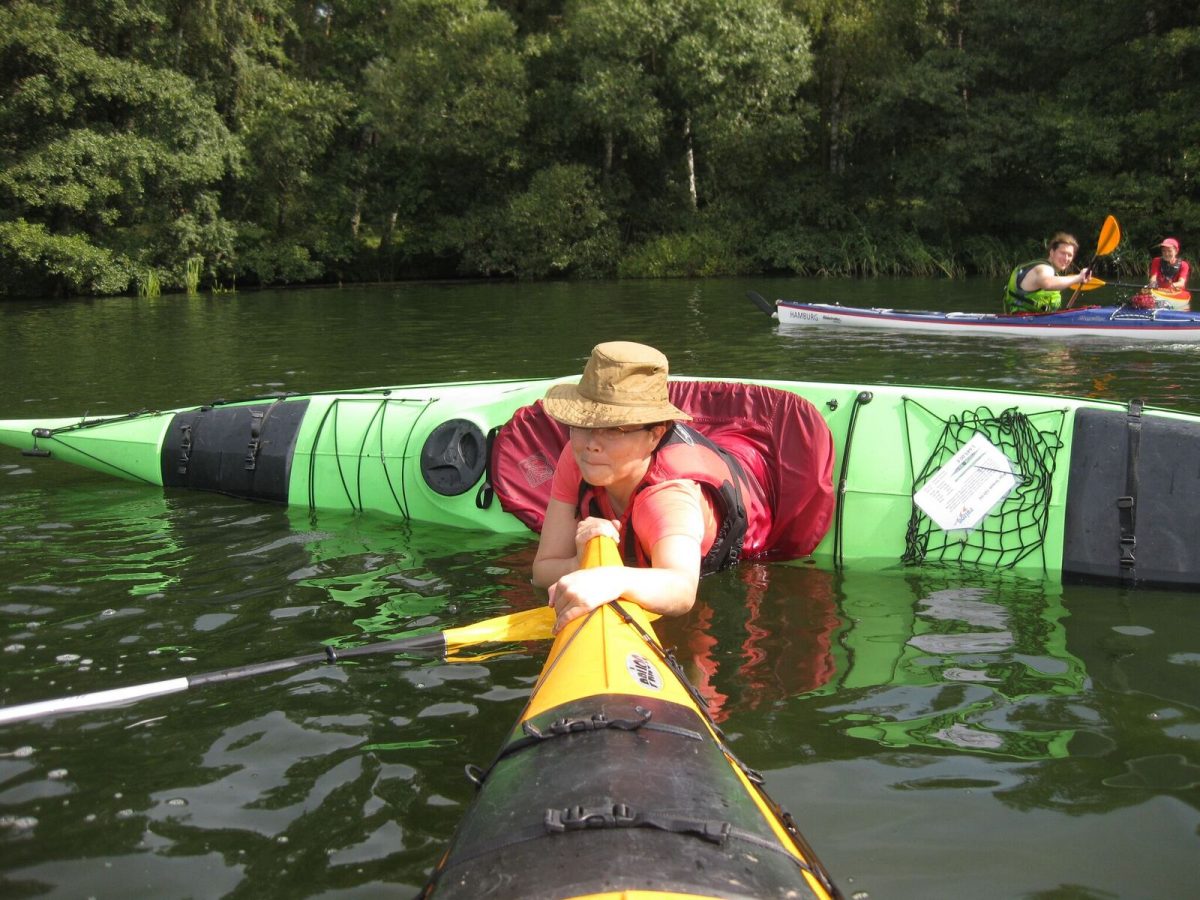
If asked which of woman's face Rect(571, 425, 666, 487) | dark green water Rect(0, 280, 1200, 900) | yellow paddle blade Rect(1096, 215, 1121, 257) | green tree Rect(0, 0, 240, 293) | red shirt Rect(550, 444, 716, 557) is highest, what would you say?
green tree Rect(0, 0, 240, 293)

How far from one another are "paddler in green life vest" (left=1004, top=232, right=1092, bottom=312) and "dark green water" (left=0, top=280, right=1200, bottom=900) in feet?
26.1

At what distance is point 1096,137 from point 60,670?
942 inches

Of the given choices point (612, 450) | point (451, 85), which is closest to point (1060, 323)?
point (612, 450)

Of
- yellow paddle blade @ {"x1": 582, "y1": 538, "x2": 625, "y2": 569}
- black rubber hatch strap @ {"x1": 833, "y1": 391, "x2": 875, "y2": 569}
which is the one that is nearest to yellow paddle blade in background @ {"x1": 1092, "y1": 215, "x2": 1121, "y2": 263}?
black rubber hatch strap @ {"x1": 833, "y1": 391, "x2": 875, "y2": 569}

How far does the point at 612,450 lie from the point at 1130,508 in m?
2.26

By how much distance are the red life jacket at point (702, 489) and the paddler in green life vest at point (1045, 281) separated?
876 centimetres

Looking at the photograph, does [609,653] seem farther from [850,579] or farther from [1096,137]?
[1096,137]

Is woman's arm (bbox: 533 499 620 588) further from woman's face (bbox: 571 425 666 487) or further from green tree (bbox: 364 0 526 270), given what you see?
green tree (bbox: 364 0 526 270)

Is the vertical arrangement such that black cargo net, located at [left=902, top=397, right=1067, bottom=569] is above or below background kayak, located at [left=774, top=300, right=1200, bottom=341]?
below

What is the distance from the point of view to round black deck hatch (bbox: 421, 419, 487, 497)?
17.2ft

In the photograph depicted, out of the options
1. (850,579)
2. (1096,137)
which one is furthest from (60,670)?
(1096,137)

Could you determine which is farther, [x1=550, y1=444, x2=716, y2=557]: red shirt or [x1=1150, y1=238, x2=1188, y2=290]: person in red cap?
[x1=1150, y1=238, x2=1188, y2=290]: person in red cap

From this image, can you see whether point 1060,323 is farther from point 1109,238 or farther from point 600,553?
point 600,553

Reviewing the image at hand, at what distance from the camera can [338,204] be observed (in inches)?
1153
